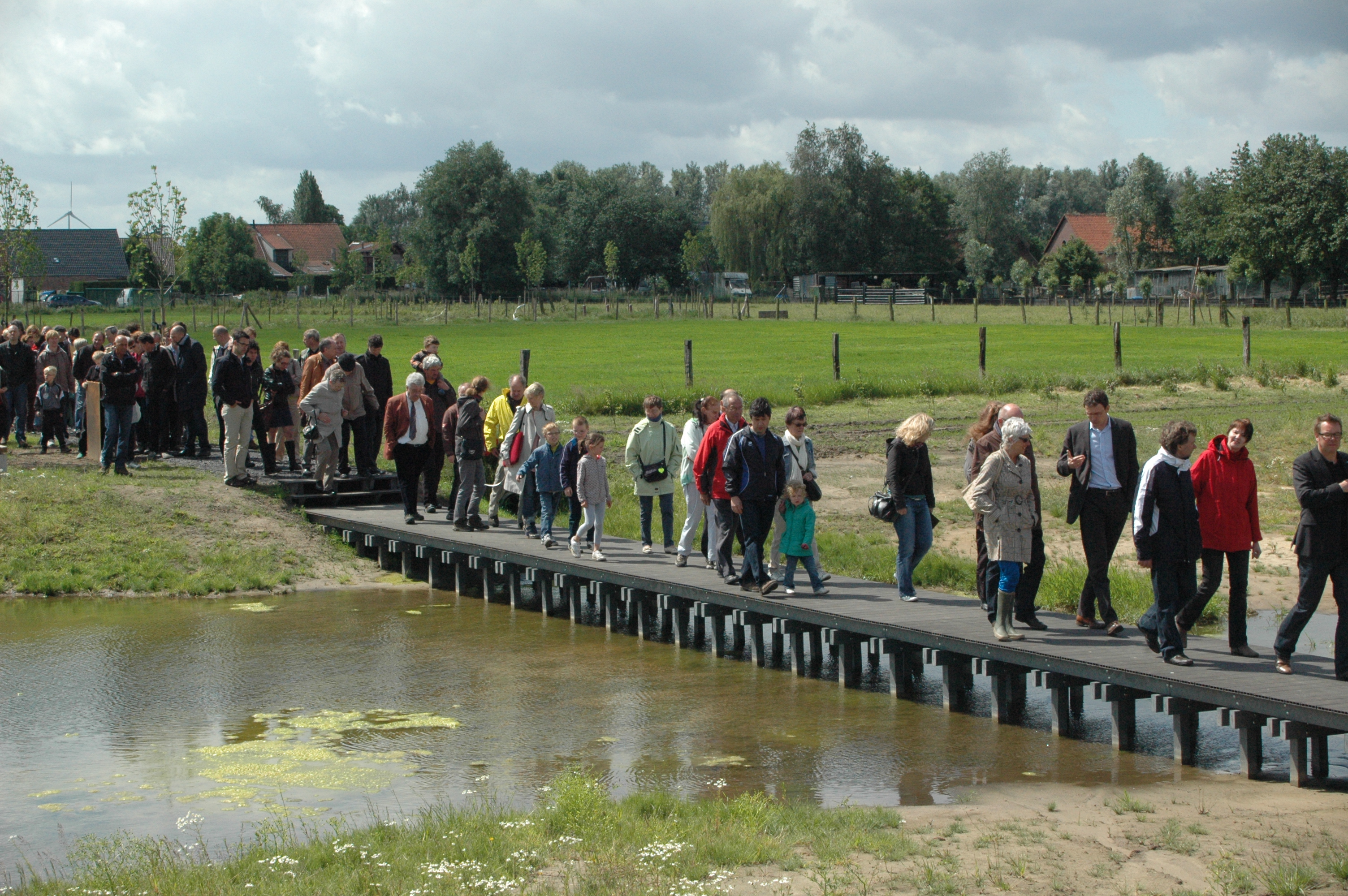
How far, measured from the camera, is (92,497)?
53.3 feet

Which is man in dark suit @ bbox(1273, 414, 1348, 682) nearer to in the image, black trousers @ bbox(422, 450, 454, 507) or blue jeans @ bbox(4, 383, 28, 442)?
black trousers @ bbox(422, 450, 454, 507)

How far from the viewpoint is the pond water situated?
800 cm

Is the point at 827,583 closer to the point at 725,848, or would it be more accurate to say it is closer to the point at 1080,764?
the point at 1080,764

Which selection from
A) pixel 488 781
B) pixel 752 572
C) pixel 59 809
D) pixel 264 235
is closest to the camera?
pixel 59 809

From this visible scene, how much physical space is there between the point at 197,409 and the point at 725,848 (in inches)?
598

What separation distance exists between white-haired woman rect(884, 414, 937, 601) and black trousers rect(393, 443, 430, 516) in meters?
6.72

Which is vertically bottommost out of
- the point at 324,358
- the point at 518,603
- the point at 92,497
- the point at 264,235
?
the point at 518,603

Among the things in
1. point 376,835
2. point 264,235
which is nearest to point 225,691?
point 376,835

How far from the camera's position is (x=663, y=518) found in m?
13.9

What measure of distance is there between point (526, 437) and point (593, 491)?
5.06ft

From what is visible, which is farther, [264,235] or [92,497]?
[264,235]

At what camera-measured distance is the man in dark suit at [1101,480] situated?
991cm

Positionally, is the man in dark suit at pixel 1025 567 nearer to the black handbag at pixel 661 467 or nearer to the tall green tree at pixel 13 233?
the black handbag at pixel 661 467

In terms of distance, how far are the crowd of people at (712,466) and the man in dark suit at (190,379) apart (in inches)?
1.4
